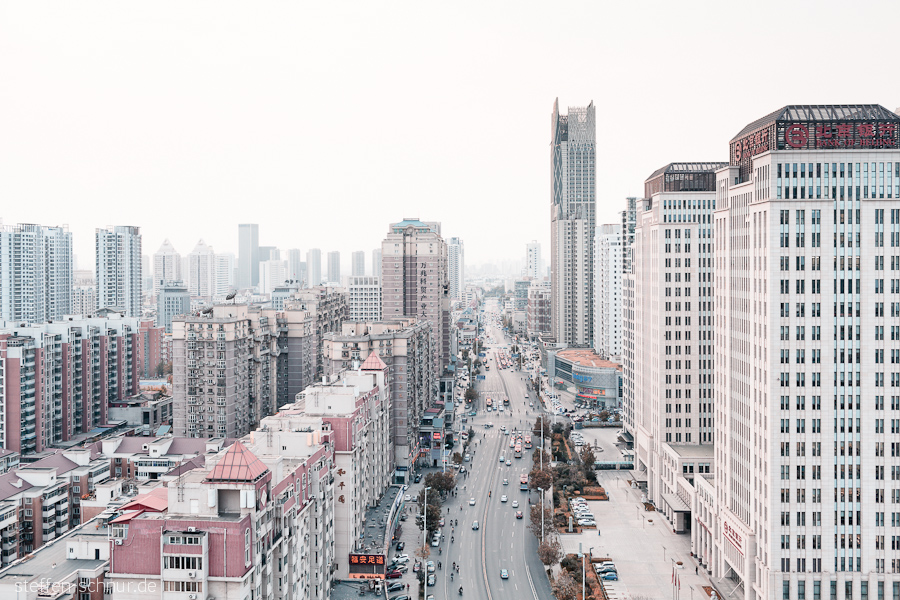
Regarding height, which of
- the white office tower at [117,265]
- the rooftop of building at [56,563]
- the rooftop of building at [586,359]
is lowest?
the rooftop of building at [56,563]

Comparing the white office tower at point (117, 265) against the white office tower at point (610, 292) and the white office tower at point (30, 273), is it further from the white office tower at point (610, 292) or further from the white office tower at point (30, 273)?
the white office tower at point (610, 292)

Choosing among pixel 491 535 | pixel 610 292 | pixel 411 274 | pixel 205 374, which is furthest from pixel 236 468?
pixel 610 292

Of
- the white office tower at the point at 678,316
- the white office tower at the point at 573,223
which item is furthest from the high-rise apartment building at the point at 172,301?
the white office tower at the point at 678,316

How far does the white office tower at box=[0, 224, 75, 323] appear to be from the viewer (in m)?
106

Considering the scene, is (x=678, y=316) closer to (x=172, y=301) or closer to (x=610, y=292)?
(x=610, y=292)

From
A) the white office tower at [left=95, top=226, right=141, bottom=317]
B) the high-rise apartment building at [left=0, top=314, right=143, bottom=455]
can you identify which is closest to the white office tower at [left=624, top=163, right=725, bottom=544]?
the high-rise apartment building at [left=0, top=314, right=143, bottom=455]

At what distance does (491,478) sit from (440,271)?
3046 cm

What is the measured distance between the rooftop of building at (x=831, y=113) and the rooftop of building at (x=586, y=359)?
5955cm

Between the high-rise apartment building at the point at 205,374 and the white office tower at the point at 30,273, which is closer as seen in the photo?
the high-rise apartment building at the point at 205,374

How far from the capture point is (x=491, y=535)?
48594 millimetres

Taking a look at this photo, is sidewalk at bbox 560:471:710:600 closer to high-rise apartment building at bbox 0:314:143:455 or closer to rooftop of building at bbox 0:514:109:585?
rooftop of building at bbox 0:514:109:585

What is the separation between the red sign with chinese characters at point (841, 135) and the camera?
33688mm

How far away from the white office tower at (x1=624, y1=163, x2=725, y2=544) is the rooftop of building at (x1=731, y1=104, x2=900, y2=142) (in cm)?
1702

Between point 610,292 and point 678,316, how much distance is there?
182 feet
